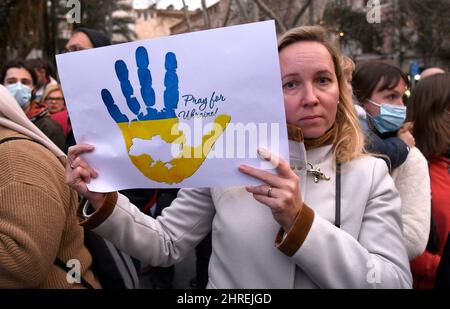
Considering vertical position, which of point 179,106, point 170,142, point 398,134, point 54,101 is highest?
point 179,106

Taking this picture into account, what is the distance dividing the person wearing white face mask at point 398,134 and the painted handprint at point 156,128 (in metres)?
0.97

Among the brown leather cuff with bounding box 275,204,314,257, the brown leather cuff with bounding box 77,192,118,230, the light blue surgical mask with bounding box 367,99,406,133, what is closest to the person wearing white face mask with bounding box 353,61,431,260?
the light blue surgical mask with bounding box 367,99,406,133

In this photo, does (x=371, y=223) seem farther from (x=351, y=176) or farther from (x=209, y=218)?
(x=209, y=218)

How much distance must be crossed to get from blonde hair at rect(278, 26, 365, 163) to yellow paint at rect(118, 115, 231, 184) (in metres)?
0.39

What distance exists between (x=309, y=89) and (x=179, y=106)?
400 millimetres

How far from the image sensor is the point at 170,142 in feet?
4.51

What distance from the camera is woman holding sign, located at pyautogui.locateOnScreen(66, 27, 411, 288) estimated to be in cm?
124

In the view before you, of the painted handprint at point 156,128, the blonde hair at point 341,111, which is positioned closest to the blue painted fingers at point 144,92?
the painted handprint at point 156,128

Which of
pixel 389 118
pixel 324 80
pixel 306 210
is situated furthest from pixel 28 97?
pixel 306 210

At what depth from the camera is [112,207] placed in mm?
1478

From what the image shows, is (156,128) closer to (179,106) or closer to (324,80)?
(179,106)

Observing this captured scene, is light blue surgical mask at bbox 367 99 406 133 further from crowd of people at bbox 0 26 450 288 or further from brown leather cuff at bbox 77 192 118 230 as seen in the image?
brown leather cuff at bbox 77 192 118 230
